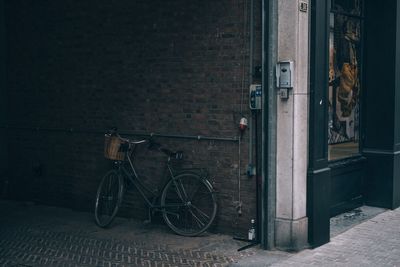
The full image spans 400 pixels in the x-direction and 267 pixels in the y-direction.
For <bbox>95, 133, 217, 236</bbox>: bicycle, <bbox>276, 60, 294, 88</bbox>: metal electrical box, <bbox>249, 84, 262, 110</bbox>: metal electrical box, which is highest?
<bbox>276, 60, 294, 88</bbox>: metal electrical box

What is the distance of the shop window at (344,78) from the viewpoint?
32.0 feet

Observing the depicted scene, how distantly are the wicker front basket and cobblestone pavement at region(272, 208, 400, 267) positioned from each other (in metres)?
3.04

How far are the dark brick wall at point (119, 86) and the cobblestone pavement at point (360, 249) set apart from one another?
42.3 inches

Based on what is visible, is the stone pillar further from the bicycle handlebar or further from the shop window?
the shop window

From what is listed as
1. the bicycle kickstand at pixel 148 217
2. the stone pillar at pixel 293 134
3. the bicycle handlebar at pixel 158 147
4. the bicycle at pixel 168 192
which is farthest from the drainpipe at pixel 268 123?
the bicycle kickstand at pixel 148 217

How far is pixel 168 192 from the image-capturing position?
897cm

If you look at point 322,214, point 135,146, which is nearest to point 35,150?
point 135,146

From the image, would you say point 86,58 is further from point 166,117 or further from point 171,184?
point 171,184

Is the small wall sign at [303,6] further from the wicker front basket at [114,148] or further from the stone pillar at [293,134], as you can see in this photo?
the wicker front basket at [114,148]

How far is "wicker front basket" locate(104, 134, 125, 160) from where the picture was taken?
914 centimetres

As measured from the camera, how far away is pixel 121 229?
29.8ft

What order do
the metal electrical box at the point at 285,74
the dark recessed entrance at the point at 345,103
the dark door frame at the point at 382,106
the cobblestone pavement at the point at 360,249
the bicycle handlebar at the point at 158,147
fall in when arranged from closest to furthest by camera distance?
the cobblestone pavement at the point at 360,249 → the metal electrical box at the point at 285,74 → the bicycle handlebar at the point at 158,147 → the dark recessed entrance at the point at 345,103 → the dark door frame at the point at 382,106

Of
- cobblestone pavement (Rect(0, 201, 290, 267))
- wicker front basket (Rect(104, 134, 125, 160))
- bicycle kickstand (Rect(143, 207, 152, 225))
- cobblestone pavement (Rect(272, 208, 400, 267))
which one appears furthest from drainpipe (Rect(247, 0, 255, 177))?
wicker front basket (Rect(104, 134, 125, 160))

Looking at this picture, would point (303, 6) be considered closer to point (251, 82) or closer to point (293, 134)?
point (251, 82)
